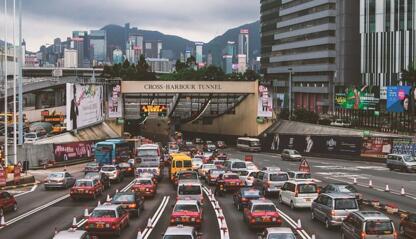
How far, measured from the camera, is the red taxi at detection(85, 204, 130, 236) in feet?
82.0

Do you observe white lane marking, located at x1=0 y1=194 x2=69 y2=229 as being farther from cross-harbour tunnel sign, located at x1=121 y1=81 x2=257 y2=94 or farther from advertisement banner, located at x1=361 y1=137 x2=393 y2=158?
cross-harbour tunnel sign, located at x1=121 y1=81 x2=257 y2=94

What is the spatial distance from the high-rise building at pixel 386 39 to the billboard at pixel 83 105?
231 feet

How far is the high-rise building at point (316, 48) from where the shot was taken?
149750mm

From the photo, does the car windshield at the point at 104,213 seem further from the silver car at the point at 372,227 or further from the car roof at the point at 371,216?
the car roof at the point at 371,216

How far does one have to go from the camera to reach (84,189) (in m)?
37.7

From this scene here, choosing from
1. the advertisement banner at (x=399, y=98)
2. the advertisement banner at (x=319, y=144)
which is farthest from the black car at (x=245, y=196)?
the advertisement banner at (x=399, y=98)

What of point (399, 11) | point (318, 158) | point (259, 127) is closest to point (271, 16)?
→ point (399, 11)

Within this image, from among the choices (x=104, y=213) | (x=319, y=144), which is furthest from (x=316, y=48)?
(x=104, y=213)

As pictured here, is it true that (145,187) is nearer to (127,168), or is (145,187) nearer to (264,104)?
(127,168)

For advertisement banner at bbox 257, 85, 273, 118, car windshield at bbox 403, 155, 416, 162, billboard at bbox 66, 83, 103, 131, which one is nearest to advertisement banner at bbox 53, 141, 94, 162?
billboard at bbox 66, 83, 103, 131

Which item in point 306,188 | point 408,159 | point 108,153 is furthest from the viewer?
point 108,153

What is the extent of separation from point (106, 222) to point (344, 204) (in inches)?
409

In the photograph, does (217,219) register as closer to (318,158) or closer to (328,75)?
(318,158)

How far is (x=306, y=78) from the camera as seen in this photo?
16562 centimetres
